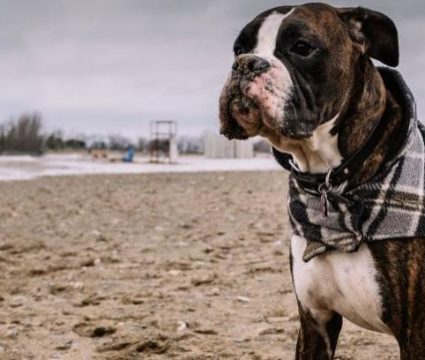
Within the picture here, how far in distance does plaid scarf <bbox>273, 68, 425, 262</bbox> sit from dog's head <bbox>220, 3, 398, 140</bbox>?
1.09ft

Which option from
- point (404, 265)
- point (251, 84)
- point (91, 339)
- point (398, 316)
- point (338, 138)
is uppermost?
point (251, 84)

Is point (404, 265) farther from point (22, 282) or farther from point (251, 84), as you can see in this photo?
point (22, 282)

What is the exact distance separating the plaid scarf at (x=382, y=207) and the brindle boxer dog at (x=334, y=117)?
4cm

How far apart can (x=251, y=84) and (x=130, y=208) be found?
907 cm

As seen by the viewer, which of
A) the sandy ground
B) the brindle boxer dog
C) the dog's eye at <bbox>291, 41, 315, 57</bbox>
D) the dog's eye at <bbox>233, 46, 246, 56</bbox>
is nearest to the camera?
the brindle boxer dog

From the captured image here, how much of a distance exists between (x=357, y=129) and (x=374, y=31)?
549 mm

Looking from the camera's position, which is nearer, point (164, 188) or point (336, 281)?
point (336, 281)

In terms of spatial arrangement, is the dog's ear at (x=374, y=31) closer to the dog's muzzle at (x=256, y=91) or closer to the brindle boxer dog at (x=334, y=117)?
Result: the brindle boxer dog at (x=334, y=117)

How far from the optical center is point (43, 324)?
5.26 metres

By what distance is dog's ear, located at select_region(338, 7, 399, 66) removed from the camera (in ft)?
11.5

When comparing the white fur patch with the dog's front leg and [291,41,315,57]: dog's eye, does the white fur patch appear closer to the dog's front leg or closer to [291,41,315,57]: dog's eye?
[291,41,315,57]: dog's eye

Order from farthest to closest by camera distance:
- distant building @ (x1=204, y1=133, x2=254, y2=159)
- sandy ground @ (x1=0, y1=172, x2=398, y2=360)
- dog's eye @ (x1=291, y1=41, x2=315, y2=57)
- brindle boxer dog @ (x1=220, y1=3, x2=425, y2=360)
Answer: distant building @ (x1=204, y1=133, x2=254, y2=159)
sandy ground @ (x1=0, y1=172, x2=398, y2=360)
dog's eye @ (x1=291, y1=41, x2=315, y2=57)
brindle boxer dog @ (x1=220, y1=3, x2=425, y2=360)

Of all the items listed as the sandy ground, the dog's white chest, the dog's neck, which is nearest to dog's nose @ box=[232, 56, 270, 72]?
the dog's neck

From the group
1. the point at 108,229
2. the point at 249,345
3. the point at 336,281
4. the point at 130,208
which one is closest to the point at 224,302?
the point at 249,345
